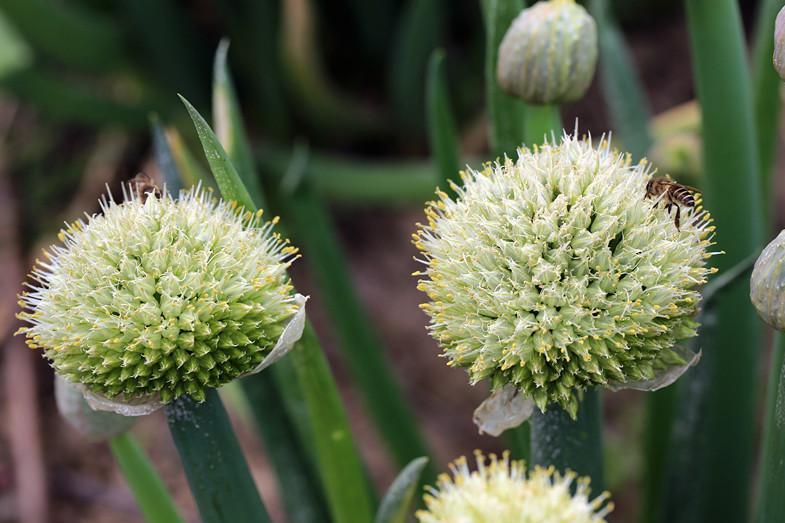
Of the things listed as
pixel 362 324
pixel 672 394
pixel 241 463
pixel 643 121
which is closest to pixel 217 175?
pixel 241 463

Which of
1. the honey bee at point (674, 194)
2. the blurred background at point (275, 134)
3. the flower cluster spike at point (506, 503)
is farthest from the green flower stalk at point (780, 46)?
the blurred background at point (275, 134)

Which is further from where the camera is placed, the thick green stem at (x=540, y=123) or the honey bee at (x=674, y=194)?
the thick green stem at (x=540, y=123)

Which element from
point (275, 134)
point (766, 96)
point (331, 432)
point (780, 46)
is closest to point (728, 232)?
point (766, 96)

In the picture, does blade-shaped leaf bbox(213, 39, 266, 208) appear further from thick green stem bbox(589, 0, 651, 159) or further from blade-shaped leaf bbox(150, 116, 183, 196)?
thick green stem bbox(589, 0, 651, 159)

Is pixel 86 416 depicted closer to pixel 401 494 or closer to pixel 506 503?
pixel 401 494

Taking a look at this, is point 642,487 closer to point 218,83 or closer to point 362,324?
point 362,324

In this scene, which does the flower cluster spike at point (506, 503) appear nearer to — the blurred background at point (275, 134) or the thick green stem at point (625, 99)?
the thick green stem at point (625, 99)

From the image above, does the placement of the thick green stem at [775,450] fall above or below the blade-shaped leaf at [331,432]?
below
